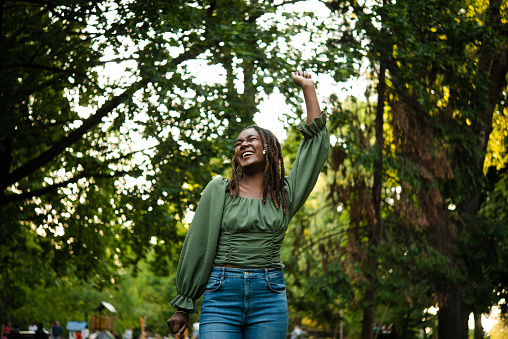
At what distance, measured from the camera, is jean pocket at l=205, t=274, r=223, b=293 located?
3168mm

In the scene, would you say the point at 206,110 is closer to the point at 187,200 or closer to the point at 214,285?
the point at 187,200

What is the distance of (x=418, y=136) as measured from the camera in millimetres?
14375

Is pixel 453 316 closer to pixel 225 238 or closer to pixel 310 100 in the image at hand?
pixel 310 100

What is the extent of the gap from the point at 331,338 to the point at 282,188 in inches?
1315

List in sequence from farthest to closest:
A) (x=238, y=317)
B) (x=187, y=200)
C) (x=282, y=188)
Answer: (x=187, y=200) < (x=282, y=188) < (x=238, y=317)

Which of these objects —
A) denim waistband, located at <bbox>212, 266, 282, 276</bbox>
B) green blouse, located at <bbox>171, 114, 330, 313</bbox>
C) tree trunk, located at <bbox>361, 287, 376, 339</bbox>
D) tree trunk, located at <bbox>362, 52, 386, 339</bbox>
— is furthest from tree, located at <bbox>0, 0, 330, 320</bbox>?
denim waistband, located at <bbox>212, 266, 282, 276</bbox>

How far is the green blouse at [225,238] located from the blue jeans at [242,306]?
6 cm

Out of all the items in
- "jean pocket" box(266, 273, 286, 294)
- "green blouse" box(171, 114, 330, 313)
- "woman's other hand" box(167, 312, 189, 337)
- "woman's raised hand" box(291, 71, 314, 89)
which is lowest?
"woman's other hand" box(167, 312, 189, 337)

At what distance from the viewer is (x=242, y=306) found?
315 centimetres

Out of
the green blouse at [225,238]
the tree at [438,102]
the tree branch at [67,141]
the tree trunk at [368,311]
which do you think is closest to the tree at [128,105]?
the tree branch at [67,141]

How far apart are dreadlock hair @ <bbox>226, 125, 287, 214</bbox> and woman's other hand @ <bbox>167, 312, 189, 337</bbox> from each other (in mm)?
625

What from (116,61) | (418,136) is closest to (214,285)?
(116,61)

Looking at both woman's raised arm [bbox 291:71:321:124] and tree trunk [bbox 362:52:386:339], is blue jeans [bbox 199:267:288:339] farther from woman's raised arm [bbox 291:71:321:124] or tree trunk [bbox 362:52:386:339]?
tree trunk [bbox 362:52:386:339]

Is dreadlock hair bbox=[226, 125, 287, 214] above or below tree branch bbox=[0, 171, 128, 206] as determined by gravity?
below
